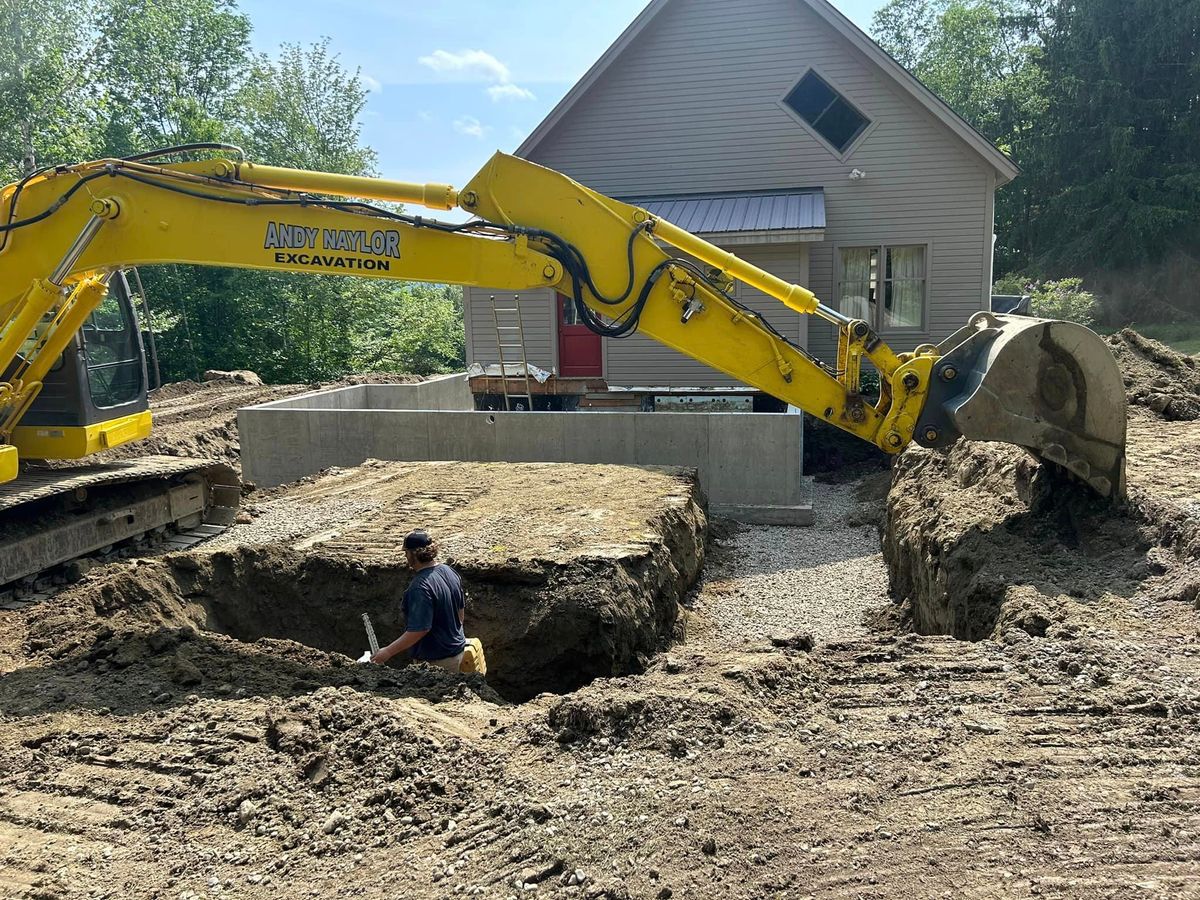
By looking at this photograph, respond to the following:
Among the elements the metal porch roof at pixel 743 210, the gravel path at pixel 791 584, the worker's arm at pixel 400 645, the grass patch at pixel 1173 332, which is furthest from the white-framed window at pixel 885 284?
the grass patch at pixel 1173 332

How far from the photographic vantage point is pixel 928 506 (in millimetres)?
7840

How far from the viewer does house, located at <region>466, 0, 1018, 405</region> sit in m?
14.6

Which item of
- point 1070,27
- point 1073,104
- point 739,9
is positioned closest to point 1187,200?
point 1073,104

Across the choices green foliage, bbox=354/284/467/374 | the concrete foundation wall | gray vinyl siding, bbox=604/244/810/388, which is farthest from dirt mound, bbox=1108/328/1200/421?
green foliage, bbox=354/284/467/374

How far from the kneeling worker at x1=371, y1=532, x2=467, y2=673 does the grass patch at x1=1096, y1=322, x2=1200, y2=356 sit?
25.8m

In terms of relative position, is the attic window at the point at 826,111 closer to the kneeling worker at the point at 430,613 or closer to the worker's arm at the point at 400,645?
the kneeling worker at the point at 430,613

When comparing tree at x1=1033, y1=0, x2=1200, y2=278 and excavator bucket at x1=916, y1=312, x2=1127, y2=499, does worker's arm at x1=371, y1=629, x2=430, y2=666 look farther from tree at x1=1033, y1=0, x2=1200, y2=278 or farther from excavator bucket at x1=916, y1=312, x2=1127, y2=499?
tree at x1=1033, y1=0, x2=1200, y2=278

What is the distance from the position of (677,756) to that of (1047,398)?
13.0 feet

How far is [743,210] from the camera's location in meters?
14.4

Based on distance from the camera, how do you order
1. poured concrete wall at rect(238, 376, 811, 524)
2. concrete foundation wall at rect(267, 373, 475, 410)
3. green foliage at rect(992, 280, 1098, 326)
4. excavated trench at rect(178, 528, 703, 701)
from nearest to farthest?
excavated trench at rect(178, 528, 703, 701), poured concrete wall at rect(238, 376, 811, 524), concrete foundation wall at rect(267, 373, 475, 410), green foliage at rect(992, 280, 1098, 326)

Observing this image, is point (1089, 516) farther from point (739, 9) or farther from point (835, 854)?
point (739, 9)

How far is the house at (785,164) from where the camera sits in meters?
14.6

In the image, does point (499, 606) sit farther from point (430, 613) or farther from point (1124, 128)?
point (1124, 128)

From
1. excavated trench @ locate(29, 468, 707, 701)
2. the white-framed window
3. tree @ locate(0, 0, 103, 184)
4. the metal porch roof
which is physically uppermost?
tree @ locate(0, 0, 103, 184)
